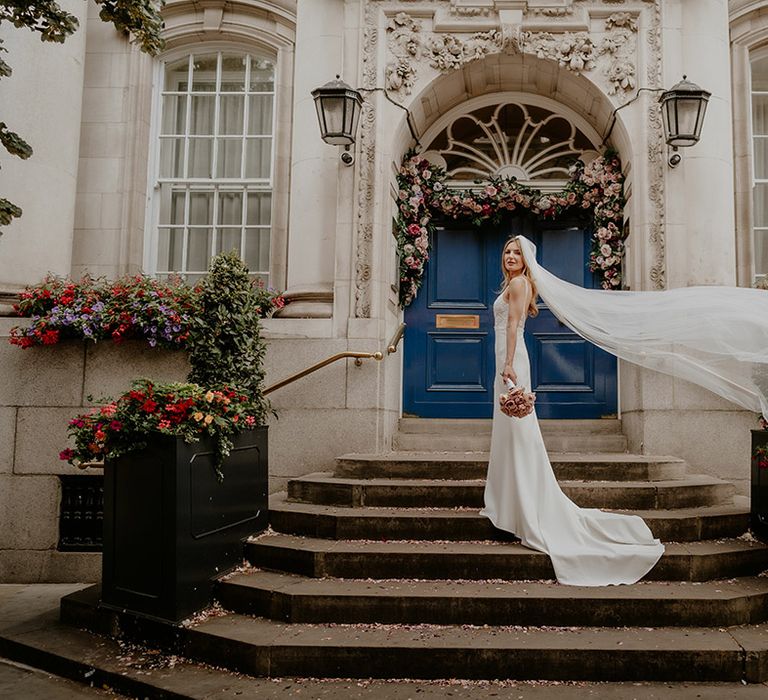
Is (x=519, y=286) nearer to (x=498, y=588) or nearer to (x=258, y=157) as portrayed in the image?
(x=498, y=588)

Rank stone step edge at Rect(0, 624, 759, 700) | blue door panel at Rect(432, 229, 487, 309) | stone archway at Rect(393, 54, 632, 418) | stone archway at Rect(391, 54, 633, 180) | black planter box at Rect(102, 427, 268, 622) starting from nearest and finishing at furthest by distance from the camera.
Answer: stone step edge at Rect(0, 624, 759, 700)
black planter box at Rect(102, 427, 268, 622)
stone archway at Rect(391, 54, 633, 180)
stone archway at Rect(393, 54, 632, 418)
blue door panel at Rect(432, 229, 487, 309)

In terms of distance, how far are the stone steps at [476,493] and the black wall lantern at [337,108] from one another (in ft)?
11.8

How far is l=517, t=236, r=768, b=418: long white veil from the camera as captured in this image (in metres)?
5.70

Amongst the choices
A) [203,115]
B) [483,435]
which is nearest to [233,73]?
[203,115]

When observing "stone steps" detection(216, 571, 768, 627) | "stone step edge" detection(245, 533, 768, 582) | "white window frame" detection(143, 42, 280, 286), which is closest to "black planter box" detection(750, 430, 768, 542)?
"stone step edge" detection(245, 533, 768, 582)

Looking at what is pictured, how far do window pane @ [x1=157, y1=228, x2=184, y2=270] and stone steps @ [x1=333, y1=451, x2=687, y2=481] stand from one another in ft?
12.4

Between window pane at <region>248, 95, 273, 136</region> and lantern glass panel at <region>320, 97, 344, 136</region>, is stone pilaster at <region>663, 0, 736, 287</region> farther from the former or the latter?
window pane at <region>248, 95, 273, 136</region>

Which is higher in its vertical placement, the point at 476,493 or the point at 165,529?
the point at 476,493

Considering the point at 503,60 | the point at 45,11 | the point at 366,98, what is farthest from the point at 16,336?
the point at 503,60

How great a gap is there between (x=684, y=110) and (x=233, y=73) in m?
5.45

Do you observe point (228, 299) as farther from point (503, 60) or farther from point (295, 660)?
point (503, 60)

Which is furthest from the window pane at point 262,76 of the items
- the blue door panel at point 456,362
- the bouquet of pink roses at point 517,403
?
the bouquet of pink roses at point 517,403

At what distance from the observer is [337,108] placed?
7527mm

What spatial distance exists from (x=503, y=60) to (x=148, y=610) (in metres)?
6.66
